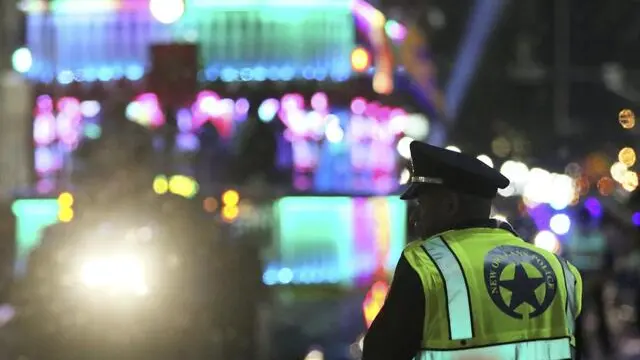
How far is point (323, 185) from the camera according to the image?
9695 millimetres

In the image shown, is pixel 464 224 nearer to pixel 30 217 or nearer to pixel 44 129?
pixel 44 129

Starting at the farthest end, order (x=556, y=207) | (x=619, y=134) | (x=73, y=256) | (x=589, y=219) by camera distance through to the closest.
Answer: (x=619, y=134), (x=556, y=207), (x=589, y=219), (x=73, y=256)

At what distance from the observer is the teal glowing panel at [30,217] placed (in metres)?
9.55

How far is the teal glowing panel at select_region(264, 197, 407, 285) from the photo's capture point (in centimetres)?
981

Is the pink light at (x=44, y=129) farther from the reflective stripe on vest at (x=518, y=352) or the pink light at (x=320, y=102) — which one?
the reflective stripe on vest at (x=518, y=352)

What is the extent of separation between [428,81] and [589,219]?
833 centimetres

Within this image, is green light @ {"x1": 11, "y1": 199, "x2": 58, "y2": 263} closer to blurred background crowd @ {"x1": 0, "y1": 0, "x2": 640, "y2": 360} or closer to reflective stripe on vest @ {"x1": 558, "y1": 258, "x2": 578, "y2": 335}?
blurred background crowd @ {"x1": 0, "y1": 0, "x2": 640, "y2": 360}

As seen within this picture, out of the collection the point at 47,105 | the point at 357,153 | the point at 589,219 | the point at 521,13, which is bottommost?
the point at 589,219

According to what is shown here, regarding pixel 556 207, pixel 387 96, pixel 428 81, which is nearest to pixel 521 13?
pixel 556 207

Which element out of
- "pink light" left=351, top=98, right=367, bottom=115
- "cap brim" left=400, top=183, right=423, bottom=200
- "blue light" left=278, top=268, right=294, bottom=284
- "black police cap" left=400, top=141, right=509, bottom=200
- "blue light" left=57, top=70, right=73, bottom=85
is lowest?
"blue light" left=278, top=268, right=294, bottom=284

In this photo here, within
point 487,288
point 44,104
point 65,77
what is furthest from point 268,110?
point 487,288

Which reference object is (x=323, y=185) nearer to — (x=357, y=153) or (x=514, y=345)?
(x=357, y=153)

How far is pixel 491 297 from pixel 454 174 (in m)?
0.45

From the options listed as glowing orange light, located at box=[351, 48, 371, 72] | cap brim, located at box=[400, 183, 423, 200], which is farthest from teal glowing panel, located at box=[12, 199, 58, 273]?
cap brim, located at box=[400, 183, 423, 200]
